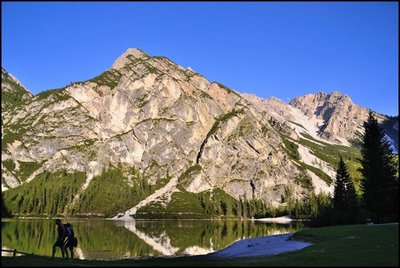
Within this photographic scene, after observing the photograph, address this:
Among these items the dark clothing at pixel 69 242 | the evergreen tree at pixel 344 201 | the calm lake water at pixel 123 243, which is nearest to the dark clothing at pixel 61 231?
the dark clothing at pixel 69 242

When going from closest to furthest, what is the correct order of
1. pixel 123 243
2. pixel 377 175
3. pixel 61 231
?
pixel 61 231
pixel 377 175
pixel 123 243

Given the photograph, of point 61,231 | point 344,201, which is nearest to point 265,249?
point 61,231

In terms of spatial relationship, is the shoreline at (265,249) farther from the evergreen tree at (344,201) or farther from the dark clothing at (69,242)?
the evergreen tree at (344,201)

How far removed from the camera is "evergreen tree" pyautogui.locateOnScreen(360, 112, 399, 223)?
263 feet

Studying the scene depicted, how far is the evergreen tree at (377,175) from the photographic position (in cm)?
8012

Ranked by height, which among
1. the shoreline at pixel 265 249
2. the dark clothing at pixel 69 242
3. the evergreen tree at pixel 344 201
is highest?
the evergreen tree at pixel 344 201

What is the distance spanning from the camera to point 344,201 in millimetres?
100188

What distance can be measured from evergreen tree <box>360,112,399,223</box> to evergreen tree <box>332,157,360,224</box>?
164 inches

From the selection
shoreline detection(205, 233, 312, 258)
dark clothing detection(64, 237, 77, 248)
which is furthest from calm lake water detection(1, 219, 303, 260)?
shoreline detection(205, 233, 312, 258)

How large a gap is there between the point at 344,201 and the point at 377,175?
16733mm

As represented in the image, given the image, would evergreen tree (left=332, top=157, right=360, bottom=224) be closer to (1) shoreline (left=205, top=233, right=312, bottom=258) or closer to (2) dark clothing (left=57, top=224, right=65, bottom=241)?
(1) shoreline (left=205, top=233, right=312, bottom=258)

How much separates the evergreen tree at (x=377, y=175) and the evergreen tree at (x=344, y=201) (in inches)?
164

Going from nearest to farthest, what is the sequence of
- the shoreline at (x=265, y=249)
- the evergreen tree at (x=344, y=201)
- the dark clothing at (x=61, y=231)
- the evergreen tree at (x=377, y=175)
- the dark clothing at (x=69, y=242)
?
the dark clothing at (x=61, y=231) < the dark clothing at (x=69, y=242) < the shoreline at (x=265, y=249) < the evergreen tree at (x=377, y=175) < the evergreen tree at (x=344, y=201)

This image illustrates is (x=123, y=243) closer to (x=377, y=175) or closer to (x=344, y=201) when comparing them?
(x=344, y=201)
